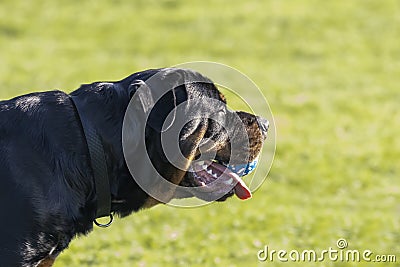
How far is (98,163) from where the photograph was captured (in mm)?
4734

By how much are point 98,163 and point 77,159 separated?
0.46ft

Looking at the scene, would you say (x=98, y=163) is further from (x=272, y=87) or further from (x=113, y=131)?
(x=272, y=87)

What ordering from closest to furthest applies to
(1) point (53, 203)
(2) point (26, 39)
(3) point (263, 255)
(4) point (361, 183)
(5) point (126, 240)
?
(1) point (53, 203), (3) point (263, 255), (5) point (126, 240), (4) point (361, 183), (2) point (26, 39)

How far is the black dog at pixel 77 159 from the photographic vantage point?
4547mm

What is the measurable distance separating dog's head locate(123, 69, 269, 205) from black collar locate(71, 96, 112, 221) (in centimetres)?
20

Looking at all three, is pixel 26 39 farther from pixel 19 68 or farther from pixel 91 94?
pixel 91 94

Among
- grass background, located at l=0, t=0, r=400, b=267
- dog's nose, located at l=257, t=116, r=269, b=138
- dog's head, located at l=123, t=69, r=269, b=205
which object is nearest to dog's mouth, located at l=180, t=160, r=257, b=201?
dog's head, located at l=123, t=69, r=269, b=205

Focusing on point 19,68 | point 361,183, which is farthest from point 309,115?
point 19,68

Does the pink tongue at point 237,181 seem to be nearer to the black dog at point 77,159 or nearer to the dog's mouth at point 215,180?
the dog's mouth at point 215,180

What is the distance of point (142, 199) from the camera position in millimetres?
5074

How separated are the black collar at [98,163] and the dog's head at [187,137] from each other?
0.20 m

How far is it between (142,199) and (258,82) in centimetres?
1033

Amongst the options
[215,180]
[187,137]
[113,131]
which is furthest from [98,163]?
[215,180]

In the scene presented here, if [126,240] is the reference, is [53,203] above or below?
above
